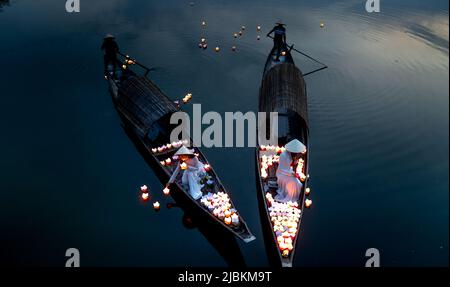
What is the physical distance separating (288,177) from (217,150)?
4669mm

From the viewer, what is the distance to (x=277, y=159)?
44.2ft

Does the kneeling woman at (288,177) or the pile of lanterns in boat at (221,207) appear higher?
the kneeling woman at (288,177)

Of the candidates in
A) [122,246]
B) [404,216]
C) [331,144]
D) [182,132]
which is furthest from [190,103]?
[404,216]

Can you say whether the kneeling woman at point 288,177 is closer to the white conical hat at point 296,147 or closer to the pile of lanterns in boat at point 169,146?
the white conical hat at point 296,147

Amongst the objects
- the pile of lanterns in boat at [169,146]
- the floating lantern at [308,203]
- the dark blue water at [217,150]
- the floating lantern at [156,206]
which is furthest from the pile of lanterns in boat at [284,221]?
the pile of lanterns in boat at [169,146]

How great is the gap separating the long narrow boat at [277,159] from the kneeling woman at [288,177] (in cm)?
22

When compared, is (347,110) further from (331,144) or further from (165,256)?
(165,256)

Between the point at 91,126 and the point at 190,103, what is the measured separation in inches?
198

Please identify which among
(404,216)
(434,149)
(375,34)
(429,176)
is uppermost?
(375,34)

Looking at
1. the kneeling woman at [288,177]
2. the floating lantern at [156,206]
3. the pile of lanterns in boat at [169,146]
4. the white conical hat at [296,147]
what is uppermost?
the pile of lanterns in boat at [169,146]

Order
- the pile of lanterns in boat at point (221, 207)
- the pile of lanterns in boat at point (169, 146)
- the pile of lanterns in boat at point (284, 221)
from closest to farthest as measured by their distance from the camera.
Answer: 1. the pile of lanterns in boat at point (284, 221)
2. the pile of lanterns in boat at point (221, 207)
3. the pile of lanterns in boat at point (169, 146)

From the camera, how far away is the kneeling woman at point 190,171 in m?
11.9

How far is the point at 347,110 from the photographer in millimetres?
17781

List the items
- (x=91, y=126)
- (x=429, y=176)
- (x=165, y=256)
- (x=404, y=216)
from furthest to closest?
(x=91, y=126) < (x=429, y=176) < (x=404, y=216) < (x=165, y=256)
